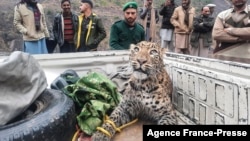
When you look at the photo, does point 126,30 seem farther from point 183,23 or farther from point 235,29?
point 183,23

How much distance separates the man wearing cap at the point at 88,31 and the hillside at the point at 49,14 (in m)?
8.43

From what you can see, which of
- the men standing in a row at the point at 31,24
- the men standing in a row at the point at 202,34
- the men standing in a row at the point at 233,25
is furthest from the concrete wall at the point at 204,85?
the men standing in a row at the point at 202,34

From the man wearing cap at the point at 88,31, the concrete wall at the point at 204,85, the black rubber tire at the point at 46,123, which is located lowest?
the black rubber tire at the point at 46,123

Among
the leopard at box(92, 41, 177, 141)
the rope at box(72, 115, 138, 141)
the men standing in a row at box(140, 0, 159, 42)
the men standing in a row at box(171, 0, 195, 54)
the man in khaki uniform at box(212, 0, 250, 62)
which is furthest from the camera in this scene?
the men standing in a row at box(140, 0, 159, 42)

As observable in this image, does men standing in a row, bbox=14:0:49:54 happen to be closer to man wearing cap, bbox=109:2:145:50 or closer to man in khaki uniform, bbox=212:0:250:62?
man wearing cap, bbox=109:2:145:50

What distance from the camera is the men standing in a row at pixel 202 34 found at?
655 cm

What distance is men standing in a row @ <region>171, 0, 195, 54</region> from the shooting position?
6449 mm

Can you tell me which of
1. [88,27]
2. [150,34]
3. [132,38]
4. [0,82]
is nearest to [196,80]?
[0,82]

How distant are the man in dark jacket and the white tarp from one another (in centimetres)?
270

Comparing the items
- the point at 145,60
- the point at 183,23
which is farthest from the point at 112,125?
the point at 183,23

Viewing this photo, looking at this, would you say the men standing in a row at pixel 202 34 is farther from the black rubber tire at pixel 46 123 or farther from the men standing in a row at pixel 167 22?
the black rubber tire at pixel 46 123

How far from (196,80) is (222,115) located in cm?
43

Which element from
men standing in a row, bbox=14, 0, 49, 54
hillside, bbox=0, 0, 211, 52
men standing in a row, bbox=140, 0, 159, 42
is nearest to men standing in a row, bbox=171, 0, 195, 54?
men standing in a row, bbox=140, 0, 159, 42

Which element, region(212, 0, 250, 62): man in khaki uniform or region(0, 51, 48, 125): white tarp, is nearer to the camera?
region(0, 51, 48, 125): white tarp
